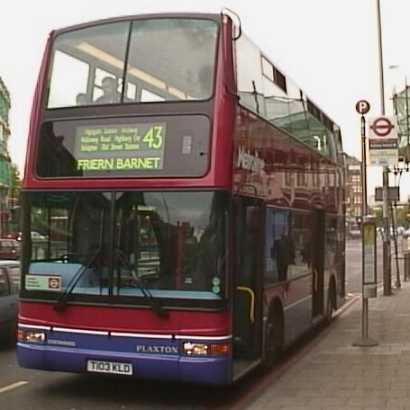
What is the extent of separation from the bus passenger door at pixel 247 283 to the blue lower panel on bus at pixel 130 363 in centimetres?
51

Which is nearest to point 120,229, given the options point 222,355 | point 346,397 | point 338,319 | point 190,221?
point 190,221

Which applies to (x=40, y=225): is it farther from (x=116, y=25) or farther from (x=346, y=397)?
(x=346, y=397)

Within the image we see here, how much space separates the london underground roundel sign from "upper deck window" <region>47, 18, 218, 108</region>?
4.99 m

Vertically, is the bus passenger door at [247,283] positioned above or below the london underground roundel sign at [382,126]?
below

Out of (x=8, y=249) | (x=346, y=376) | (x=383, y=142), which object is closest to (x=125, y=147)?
(x=346, y=376)

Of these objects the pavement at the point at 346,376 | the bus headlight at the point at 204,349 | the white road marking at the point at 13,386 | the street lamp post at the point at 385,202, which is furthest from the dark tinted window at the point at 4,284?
the street lamp post at the point at 385,202

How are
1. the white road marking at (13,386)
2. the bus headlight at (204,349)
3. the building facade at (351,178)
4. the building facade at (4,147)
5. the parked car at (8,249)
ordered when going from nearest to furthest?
the bus headlight at (204,349)
the white road marking at (13,386)
the building facade at (351,178)
the parked car at (8,249)
the building facade at (4,147)

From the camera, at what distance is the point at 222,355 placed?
7301 millimetres

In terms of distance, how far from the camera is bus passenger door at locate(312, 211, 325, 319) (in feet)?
41.1

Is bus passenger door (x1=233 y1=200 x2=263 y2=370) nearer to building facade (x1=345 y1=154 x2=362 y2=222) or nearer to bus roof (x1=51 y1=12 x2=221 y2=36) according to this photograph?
bus roof (x1=51 y1=12 x2=221 y2=36)

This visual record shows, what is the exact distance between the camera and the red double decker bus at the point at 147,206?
290 inches

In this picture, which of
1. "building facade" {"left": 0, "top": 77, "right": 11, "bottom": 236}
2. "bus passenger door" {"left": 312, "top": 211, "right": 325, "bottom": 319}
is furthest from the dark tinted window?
"building facade" {"left": 0, "top": 77, "right": 11, "bottom": 236}

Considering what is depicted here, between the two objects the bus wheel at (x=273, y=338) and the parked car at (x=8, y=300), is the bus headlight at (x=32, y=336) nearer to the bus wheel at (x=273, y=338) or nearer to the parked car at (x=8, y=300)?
the bus wheel at (x=273, y=338)

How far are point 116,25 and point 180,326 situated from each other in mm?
3361
